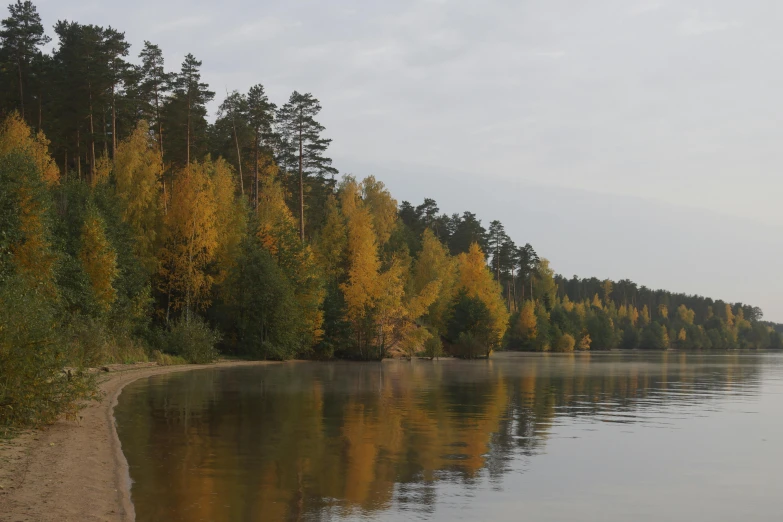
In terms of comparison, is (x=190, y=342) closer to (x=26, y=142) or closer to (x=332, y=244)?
(x=26, y=142)

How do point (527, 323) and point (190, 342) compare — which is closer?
point (190, 342)

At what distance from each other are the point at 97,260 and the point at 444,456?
38392 mm

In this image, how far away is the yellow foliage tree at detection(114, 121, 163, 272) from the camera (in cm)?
5744

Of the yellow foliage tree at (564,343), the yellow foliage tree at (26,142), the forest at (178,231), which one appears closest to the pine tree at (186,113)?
the forest at (178,231)

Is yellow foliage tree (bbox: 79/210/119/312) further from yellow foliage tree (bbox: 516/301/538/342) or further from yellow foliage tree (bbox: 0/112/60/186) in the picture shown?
yellow foliage tree (bbox: 516/301/538/342)

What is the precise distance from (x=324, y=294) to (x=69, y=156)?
2995 cm

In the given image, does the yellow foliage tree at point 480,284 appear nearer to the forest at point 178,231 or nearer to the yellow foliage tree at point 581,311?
the forest at point 178,231

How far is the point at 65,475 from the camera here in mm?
12523

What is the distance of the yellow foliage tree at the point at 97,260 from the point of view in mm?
47812

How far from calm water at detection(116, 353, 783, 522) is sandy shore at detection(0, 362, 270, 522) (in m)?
A: 0.42

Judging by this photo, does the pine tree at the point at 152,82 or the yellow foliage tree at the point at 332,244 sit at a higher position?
the pine tree at the point at 152,82

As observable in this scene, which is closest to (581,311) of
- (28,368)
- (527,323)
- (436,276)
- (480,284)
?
(527,323)

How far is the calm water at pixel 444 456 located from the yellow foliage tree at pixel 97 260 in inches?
705

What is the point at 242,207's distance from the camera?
6525cm
